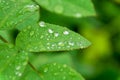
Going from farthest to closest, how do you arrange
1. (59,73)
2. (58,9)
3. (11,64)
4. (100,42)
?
(100,42)
(58,9)
(59,73)
(11,64)

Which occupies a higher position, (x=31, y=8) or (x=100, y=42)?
(x=31, y=8)

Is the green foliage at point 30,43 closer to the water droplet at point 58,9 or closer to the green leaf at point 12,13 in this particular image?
the green leaf at point 12,13

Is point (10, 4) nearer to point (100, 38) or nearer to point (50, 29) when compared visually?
point (50, 29)

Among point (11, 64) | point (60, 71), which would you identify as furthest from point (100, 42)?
point (11, 64)

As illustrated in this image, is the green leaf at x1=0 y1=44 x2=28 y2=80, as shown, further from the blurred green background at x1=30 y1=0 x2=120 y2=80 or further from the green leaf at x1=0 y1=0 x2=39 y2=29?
the blurred green background at x1=30 y1=0 x2=120 y2=80

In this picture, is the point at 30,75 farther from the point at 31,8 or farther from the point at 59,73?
the point at 31,8

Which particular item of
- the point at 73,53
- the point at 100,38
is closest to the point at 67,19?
the point at 73,53
